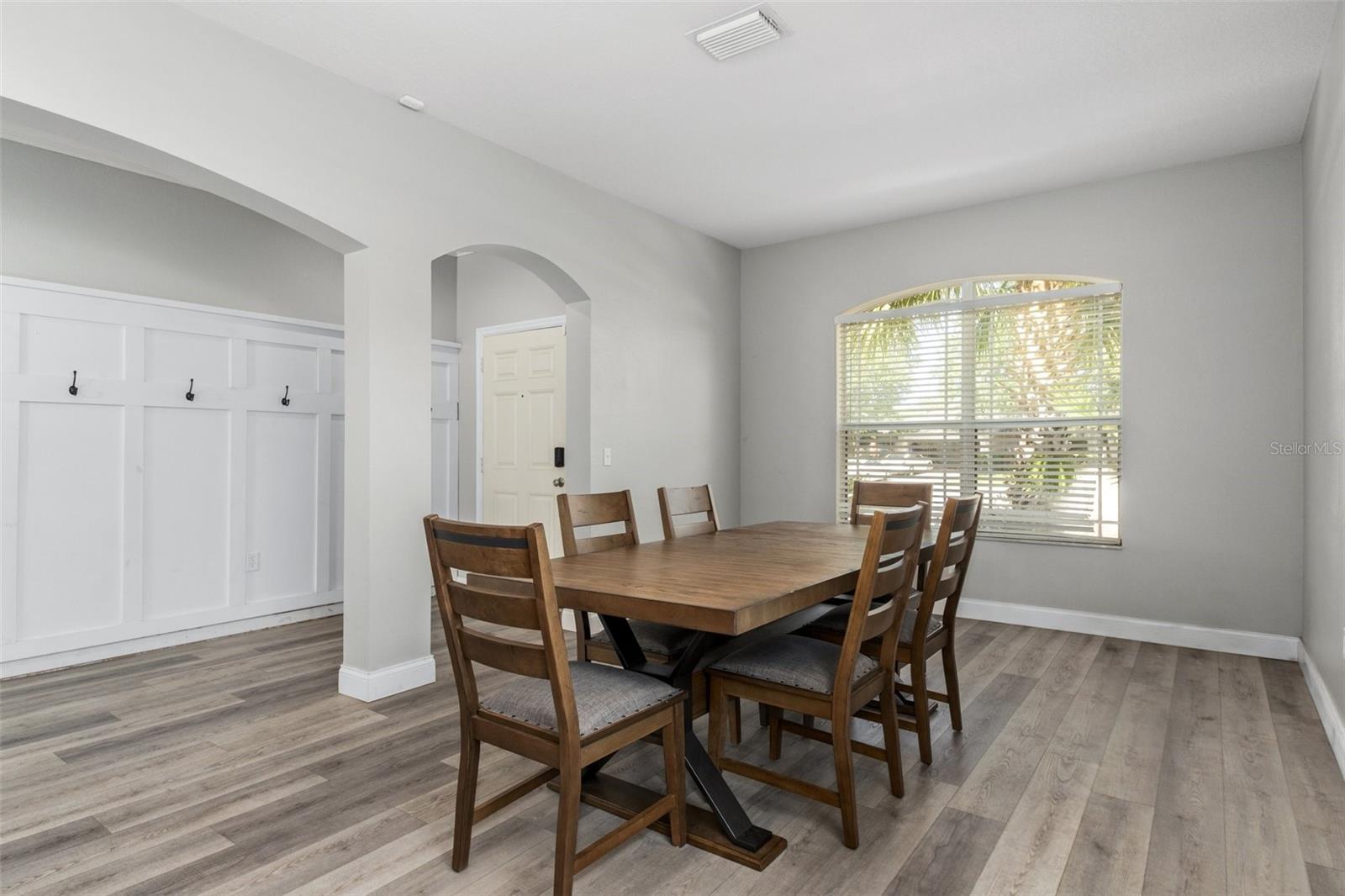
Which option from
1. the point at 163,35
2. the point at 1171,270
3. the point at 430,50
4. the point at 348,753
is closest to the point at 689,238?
the point at 430,50

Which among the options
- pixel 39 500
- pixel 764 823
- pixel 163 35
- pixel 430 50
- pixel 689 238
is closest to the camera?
pixel 764 823

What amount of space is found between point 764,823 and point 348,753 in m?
1.50

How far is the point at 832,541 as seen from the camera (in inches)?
117

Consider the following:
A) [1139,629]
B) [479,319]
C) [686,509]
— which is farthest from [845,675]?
[479,319]

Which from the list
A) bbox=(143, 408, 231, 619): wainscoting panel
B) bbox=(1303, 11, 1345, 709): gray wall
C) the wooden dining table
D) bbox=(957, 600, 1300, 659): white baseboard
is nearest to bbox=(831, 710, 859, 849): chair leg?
the wooden dining table

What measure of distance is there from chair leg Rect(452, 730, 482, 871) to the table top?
0.44 m

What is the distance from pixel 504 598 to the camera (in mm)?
1710

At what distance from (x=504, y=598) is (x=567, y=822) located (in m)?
0.52

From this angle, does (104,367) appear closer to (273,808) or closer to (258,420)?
(258,420)

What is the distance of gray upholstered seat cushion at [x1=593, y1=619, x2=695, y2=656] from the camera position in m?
2.51

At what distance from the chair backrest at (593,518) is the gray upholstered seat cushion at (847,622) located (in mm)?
795

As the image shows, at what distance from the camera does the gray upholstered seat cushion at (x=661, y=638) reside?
2508 mm

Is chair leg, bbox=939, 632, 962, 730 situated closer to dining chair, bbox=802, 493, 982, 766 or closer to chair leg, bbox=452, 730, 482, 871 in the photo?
dining chair, bbox=802, 493, 982, 766

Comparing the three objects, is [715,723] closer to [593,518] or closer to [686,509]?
[593,518]
